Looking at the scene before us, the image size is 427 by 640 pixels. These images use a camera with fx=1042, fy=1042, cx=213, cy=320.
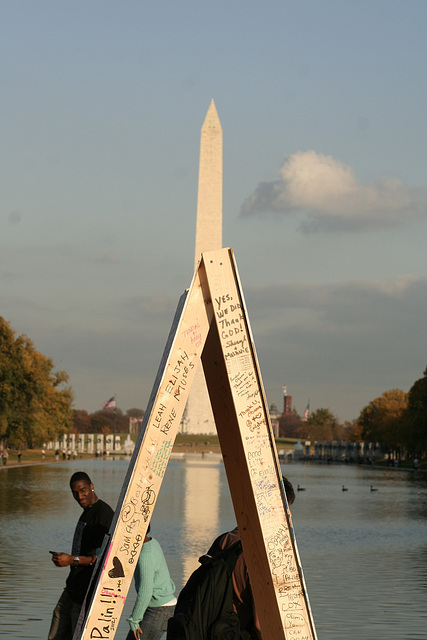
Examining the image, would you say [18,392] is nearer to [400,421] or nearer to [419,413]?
[419,413]

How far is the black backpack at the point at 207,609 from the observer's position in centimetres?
492

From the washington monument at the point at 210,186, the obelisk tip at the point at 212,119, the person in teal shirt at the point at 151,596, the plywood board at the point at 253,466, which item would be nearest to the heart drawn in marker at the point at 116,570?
the plywood board at the point at 253,466

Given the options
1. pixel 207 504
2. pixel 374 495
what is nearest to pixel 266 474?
pixel 207 504

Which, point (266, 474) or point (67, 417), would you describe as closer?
point (266, 474)

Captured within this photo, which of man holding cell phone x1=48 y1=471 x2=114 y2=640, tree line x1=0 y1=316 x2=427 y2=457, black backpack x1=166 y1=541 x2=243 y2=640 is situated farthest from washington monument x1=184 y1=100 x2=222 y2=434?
black backpack x1=166 y1=541 x2=243 y2=640

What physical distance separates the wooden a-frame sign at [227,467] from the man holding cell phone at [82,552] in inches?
43.5

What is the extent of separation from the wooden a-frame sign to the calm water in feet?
18.7

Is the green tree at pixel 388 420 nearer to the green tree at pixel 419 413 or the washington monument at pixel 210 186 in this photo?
the green tree at pixel 419 413

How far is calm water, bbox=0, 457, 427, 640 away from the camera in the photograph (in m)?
11.9

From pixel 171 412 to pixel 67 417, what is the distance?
79.8 meters

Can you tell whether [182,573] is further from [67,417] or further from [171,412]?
[67,417]

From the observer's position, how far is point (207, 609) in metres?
4.96

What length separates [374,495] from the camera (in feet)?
138

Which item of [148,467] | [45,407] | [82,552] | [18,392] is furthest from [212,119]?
[148,467]
